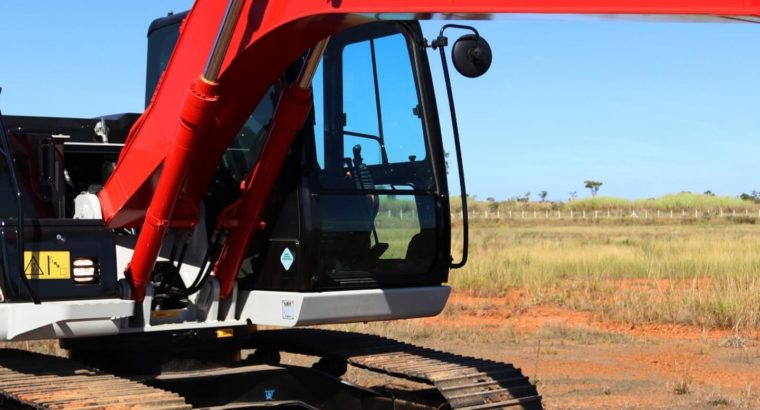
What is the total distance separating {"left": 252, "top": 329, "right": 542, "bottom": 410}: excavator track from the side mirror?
1.93 metres

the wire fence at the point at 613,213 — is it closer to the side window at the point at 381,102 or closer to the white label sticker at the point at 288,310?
the side window at the point at 381,102

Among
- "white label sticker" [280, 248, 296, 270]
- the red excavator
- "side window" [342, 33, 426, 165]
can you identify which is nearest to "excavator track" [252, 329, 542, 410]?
the red excavator

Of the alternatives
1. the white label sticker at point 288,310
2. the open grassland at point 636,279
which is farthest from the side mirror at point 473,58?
the open grassland at point 636,279

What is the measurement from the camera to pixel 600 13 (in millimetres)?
4027

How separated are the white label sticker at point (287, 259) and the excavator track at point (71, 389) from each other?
1.01m

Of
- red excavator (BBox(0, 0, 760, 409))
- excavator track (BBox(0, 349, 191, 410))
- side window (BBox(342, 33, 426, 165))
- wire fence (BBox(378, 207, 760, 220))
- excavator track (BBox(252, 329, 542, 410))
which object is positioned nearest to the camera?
excavator track (BBox(0, 349, 191, 410))

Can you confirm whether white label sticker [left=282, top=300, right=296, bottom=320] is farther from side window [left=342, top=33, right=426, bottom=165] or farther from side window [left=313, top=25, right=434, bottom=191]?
side window [left=342, top=33, right=426, bottom=165]

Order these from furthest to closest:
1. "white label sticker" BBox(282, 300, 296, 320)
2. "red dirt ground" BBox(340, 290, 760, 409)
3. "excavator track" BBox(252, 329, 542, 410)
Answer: "red dirt ground" BBox(340, 290, 760, 409) → "excavator track" BBox(252, 329, 542, 410) → "white label sticker" BBox(282, 300, 296, 320)

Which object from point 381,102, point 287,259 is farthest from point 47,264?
point 381,102

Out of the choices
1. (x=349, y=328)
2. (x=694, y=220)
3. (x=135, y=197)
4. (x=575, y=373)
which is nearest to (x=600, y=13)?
(x=135, y=197)

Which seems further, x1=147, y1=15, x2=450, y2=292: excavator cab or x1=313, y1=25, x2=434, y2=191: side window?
x1=313, y1=25, x2=434, y2=191: side window

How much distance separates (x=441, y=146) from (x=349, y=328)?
25.4 feet

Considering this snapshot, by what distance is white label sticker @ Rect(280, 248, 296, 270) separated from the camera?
623cm

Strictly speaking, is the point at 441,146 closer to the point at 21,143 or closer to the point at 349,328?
the point at 21,143
